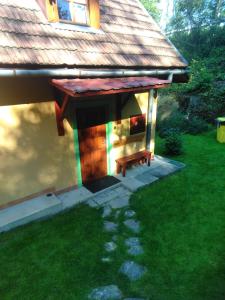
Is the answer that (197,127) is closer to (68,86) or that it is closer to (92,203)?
(92,203)

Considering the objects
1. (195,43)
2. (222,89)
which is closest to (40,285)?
(222,89)

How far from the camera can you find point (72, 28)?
16.4 ft

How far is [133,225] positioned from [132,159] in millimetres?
2405

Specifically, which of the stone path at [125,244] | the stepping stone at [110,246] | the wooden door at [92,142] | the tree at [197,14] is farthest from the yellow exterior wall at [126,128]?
the tree at [197,14]

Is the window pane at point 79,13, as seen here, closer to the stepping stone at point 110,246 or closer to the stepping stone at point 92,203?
the stepping stone at point 92,203

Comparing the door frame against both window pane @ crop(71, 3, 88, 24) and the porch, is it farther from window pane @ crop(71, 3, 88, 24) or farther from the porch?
window pane @ crop(71, 3, 88, 24)

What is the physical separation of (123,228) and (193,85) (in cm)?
1239

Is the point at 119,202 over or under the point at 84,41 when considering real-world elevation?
under

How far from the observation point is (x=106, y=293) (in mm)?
3096

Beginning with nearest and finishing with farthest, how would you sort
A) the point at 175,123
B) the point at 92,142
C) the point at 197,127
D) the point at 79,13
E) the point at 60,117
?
the point at 60,117, the point at 79,13, the point at 92,142, the point at 197,127, the point at 175,123

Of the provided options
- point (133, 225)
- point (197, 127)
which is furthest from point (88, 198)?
point (197, 127)

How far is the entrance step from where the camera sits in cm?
432

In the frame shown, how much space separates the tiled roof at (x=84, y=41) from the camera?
3.96m

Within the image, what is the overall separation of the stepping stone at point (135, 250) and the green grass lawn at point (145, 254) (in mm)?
106
